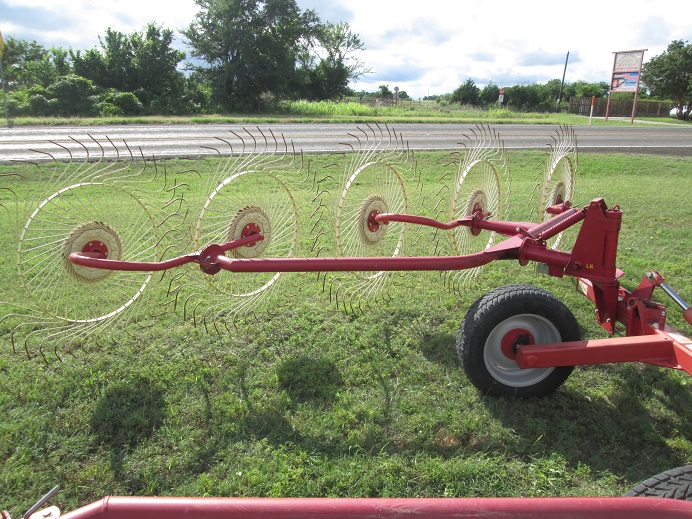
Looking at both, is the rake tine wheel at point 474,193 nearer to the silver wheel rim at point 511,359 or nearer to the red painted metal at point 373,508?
the silver wheel rim at point 511,359

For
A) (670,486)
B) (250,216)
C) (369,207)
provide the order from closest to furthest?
(670,486), (250,216), (369,207)

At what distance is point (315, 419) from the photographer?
328cm

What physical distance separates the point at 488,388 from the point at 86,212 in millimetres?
2921

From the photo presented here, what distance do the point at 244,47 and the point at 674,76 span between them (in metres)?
33.4

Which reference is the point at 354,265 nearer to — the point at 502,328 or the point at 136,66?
the point at 502,328

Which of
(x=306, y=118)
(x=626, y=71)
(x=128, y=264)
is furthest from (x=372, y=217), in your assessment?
(x=626, y=71)

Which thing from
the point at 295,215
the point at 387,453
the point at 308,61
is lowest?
the point at 387,453

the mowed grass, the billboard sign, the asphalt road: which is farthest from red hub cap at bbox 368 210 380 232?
the billboard sign

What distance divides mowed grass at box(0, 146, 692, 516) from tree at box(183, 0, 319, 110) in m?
29.7

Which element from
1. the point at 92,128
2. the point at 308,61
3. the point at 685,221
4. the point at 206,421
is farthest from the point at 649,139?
the point at 308,61

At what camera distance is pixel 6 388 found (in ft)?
11.6

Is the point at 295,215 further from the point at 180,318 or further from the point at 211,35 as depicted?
the point at 211,35

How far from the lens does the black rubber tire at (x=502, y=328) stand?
331 cm

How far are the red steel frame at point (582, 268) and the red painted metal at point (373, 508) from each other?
1798 millimetres
